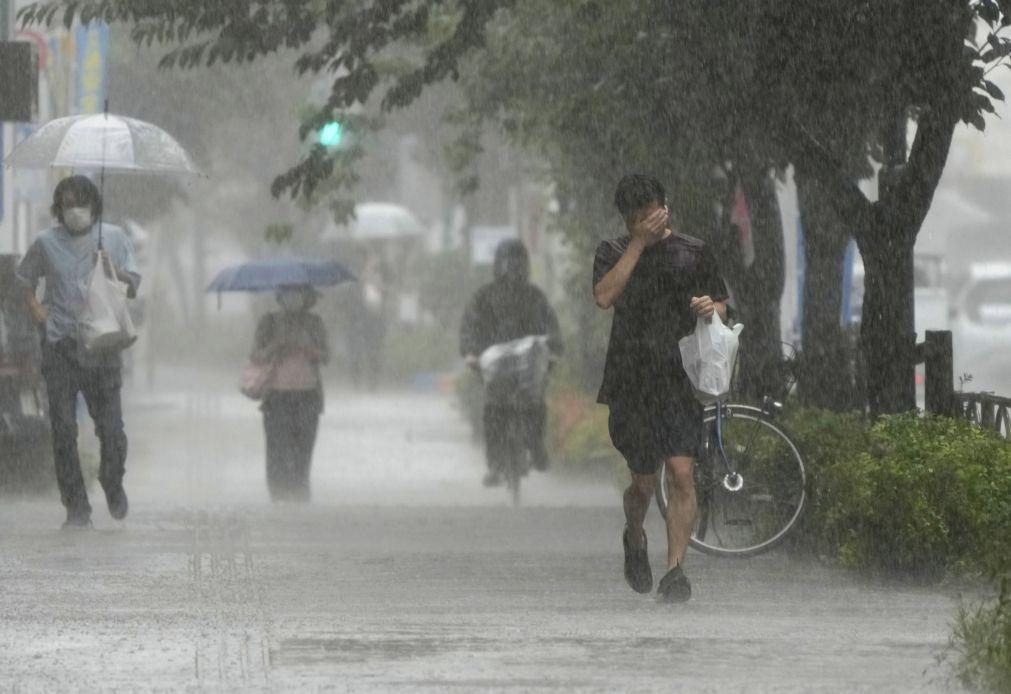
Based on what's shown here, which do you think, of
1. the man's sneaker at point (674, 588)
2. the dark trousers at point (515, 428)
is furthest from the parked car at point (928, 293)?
the man's sneaker at point (674, 588)

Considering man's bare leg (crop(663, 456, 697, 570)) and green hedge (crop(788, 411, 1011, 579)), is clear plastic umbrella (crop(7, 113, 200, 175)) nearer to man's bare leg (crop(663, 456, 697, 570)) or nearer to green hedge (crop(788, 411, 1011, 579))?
green hedge (crop(788, 411, 1011, 579))

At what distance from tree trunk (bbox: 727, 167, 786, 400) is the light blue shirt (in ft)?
12.6

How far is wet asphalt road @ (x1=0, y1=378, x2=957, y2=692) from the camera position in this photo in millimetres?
7289

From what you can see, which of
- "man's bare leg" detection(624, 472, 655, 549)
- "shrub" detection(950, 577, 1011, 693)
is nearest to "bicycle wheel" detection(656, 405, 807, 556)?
"man's bare leg" detection(624, 472, 655, 549)

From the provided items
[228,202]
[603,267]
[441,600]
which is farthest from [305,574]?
[228,202]

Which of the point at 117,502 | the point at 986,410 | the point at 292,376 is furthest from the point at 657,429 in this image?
the point at 292,376

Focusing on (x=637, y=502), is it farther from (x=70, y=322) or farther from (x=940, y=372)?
(x=70, y=322)

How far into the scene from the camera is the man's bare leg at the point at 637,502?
941 centimetres

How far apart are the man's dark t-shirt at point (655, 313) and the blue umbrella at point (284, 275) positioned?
7773mm

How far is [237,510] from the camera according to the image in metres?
14.5

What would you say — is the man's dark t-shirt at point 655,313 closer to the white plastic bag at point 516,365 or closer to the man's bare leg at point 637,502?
the man's bare leg at point 637,502

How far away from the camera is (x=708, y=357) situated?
920cm

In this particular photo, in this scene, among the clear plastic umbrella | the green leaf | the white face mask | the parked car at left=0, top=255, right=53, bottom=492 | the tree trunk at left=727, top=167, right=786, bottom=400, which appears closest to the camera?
the green leaf

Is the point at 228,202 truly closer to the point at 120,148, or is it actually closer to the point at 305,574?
the point at 120,148
